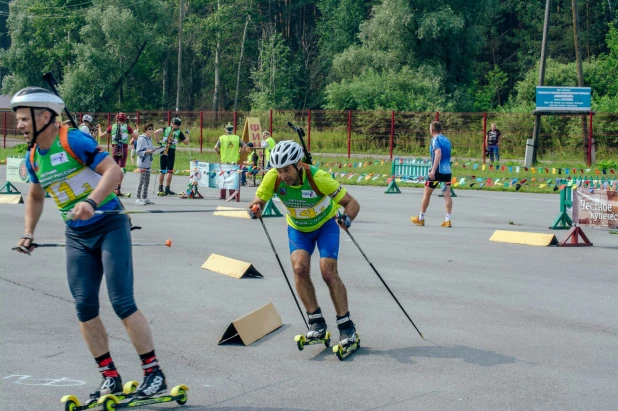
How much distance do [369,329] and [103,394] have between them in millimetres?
3116

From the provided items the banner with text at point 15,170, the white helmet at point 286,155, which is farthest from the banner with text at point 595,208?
the banner with text at point 15,170

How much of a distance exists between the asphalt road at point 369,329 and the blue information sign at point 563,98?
2043cm

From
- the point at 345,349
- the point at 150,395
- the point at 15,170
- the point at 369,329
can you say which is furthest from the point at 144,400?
the point at 15,170

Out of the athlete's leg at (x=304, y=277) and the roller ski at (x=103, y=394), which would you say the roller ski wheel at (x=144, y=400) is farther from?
the athlete's leg at (x=304, y=277)

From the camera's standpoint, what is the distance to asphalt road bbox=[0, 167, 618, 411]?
6020mm

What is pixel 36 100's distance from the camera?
540 cm

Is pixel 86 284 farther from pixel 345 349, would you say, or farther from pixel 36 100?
pixel 345 349

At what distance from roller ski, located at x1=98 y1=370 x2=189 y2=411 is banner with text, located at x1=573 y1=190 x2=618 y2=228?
9449 millimetres

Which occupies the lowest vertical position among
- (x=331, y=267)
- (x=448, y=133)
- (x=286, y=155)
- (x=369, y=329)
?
(x=369, y=329)

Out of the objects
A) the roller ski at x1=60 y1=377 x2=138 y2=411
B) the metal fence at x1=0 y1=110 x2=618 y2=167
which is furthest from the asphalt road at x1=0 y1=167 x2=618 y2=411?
the metal fence at x1=0 y1=110 x2=618 y2=167

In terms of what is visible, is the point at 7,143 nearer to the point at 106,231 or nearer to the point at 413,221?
the point at 413,221

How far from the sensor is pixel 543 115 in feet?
118

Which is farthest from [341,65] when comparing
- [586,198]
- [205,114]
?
[586,198]

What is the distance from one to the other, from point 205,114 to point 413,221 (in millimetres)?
26987
